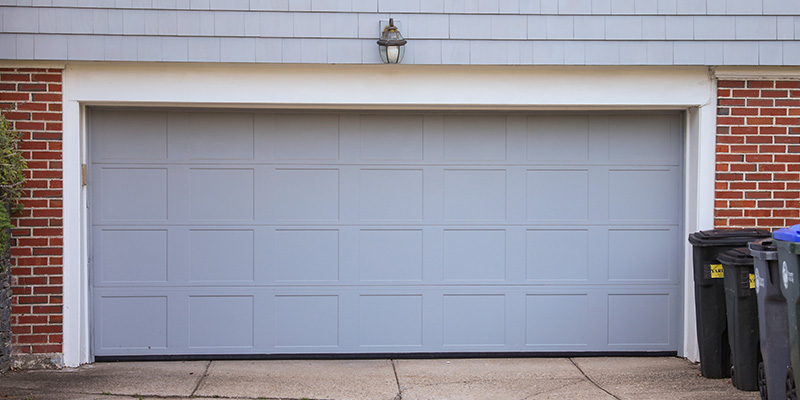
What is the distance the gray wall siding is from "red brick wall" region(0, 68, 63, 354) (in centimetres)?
29

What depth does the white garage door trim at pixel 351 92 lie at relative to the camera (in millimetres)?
6262

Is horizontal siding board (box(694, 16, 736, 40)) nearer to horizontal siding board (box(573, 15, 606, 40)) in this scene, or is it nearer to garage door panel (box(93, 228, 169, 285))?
horizontal siding board (box(573, 15, 606, 40))

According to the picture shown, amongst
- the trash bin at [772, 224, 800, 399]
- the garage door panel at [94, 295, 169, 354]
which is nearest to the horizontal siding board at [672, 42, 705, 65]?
the trash bin at [772, 224, 800, 399]

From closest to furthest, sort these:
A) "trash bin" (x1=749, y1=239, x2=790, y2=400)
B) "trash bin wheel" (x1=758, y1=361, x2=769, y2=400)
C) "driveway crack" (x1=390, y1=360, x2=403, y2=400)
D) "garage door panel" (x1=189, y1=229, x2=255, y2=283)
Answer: "trash bin" (x1=749, y1=239, x2=790, y2=400) < "trash bin wheel" (x1=758, y1=361, x2=769, y2=400) < "driveway crack" (x1=390, y1=360, x2=403, y2=400) < "garage door panel" (x1=189, y1=229, x2=255, y2=283)

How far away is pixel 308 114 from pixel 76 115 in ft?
6.20

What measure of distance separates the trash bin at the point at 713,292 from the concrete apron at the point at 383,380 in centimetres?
18

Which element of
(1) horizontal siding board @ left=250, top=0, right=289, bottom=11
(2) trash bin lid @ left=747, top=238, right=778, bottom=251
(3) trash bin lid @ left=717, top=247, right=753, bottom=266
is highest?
(1) horizontal siding board @ left=250, top=0, right=289, bottom=11

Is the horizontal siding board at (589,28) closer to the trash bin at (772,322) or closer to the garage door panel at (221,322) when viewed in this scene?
the trash bin at (772,322)

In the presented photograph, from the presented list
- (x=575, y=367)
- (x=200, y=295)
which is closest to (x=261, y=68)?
(x=200, y=295)

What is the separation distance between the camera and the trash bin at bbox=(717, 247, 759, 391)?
5410 mm

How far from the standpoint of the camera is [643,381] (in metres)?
6.03

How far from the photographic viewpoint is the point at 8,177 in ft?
19.2

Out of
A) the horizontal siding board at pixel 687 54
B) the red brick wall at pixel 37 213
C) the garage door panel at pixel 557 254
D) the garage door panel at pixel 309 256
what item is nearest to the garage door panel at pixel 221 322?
the garage door panel at pixel 309 256

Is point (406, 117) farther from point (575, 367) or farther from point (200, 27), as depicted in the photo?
point (575, 367)
